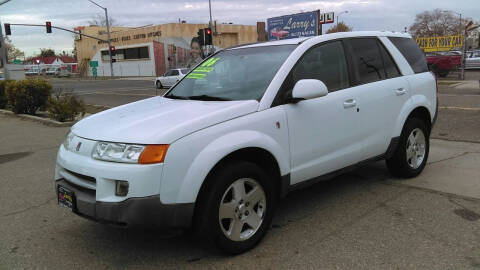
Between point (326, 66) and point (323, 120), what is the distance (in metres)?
0.59

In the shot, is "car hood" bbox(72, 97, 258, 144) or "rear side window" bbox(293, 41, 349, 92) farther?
"rear side window" bbox(293, 41, 349, 92)

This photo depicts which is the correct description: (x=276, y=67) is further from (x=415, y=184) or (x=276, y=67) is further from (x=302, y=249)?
(x=415, y=184)

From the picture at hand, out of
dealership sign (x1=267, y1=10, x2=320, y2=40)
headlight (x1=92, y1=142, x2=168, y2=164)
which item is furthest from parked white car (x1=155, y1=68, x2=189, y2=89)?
headlight (x1=92, y1=142, x2=168, y2=164)

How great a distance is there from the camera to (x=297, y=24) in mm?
33875

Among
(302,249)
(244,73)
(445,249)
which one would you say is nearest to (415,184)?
(445,249)

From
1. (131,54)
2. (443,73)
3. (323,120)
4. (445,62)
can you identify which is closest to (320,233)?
(323,120)

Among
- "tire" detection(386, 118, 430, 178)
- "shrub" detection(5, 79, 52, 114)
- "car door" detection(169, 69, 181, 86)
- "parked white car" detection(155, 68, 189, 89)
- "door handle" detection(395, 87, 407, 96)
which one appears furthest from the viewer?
"parked white car" detection(155, 68, 189, 89)

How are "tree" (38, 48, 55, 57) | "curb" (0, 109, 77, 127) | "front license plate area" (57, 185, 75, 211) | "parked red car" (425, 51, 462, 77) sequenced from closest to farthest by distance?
"front license plate area" (57, 185, 75, 211) < "curb" (0, 109, 77, 127) < "parked red car" (425, 51, 462, 77) < "tree" (38, 48, 55, 57)

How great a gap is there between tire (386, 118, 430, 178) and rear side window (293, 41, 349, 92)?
3.95 ft

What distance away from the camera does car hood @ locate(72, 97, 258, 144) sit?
2998 mm

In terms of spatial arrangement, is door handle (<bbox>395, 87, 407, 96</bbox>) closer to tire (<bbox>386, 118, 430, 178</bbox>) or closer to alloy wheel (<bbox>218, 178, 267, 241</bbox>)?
tire (<bbox>386, 118, 430, 178</bbox>)

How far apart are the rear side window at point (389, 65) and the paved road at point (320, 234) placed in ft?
4.29

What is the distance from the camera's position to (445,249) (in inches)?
131

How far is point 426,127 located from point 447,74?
22.4m
